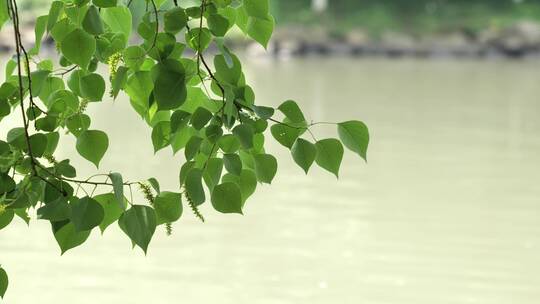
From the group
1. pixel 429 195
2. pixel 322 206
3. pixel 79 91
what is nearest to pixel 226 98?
pixel 79 91

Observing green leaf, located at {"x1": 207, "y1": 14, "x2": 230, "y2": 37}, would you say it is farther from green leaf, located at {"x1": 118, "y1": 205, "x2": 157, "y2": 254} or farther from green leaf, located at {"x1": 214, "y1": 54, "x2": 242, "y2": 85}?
green leaf, located at {"x1": 118, "y1": 205, "x2": 157, "y2": 254}

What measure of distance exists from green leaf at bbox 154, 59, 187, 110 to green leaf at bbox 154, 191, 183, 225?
0.33 ft

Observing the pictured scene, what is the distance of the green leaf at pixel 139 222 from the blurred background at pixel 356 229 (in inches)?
106

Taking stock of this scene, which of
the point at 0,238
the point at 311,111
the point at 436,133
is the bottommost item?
the point at 311,111

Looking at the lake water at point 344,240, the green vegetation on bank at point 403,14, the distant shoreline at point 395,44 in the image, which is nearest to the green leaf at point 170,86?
the lake water at point 344,240

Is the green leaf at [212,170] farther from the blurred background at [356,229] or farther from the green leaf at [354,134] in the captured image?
the blurred background at [356,229]

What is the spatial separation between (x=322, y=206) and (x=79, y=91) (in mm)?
4352

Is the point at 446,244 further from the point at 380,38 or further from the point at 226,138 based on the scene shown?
the point at 380,38

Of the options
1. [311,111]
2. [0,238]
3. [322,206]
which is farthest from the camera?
[311,111]

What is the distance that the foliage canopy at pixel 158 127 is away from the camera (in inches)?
38.5

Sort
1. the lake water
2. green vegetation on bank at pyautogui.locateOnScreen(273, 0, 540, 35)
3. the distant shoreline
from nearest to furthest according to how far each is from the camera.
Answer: the lake water
the distant shoreline
green vegetation on bank at pyautogui.locateOnScreen(273, 0, 540, 35)

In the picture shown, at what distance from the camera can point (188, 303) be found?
363 cm

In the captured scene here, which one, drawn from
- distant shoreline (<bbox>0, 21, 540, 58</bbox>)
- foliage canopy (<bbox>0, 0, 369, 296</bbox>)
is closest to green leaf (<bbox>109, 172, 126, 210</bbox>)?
foliage canopy (<bbox>0, 0, 369, 296</bbox>)

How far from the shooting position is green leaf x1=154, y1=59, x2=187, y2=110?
96 centimetres
